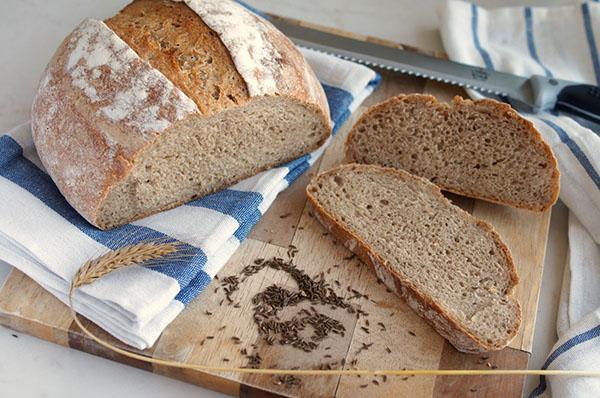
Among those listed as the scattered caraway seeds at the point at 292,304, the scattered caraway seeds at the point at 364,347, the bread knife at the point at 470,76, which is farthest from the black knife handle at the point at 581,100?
the scattered caraway seeds at the point at 364,347

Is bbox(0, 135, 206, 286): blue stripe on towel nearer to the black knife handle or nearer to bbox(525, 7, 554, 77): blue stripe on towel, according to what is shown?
the black knife handle

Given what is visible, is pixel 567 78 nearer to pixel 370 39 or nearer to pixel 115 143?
pixel 370 39

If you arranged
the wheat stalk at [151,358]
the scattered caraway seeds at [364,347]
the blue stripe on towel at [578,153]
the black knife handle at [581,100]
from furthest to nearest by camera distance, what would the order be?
the black knife handle at [581,100] → the blue stripe on towel at [578,153] → the scattered caraway seeds at [364,347] → the wheat stalk at [151,358]

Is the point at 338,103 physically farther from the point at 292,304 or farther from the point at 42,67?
the point at 42,67

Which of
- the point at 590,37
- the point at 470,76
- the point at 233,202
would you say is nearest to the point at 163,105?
the point at 233,202

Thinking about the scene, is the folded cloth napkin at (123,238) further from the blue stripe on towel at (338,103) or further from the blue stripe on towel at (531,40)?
the blue stripe on towel at (531,40)

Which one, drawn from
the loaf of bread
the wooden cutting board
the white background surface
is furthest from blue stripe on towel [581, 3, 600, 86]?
the loaf of bread

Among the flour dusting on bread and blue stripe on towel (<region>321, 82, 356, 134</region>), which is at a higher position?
the flour dusting on bread

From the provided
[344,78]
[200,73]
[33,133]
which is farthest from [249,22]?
[33,133]
